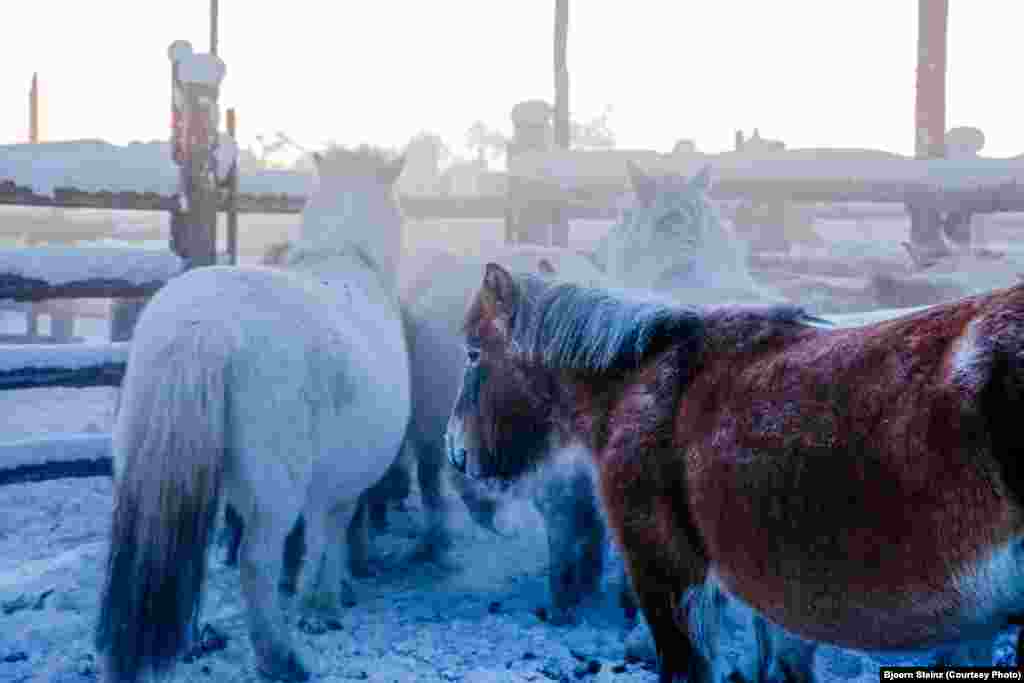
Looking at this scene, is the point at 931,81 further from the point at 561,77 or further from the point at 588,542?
the point at 588,542

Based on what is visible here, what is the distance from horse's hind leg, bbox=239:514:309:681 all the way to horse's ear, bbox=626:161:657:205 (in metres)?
3.14

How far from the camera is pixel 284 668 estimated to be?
3.80 metres

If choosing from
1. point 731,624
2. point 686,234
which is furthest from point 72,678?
point 686,234

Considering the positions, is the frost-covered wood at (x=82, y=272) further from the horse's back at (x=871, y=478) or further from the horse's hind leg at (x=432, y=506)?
the horse's back at (x=871, y=478)

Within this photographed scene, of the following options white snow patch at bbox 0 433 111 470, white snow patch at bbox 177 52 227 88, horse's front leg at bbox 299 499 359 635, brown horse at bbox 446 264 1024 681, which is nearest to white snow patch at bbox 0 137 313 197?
white snow patch at bbox 177 52 227 88

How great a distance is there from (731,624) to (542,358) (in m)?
1.82

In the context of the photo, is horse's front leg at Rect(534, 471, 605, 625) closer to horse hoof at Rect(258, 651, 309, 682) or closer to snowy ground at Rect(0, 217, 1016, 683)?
snowy ground at Rect(0, 217, 1016, 683)

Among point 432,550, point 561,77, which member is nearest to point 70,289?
point 432,550

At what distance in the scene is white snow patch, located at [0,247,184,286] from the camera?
5.73m

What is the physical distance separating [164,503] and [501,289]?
134 cm

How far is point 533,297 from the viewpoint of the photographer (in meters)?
3.36

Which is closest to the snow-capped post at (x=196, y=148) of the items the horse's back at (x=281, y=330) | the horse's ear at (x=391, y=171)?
the horse's ear at (x=391, y=171)

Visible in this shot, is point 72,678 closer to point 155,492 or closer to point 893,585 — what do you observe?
point 155,492

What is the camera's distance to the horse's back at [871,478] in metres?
1.85
